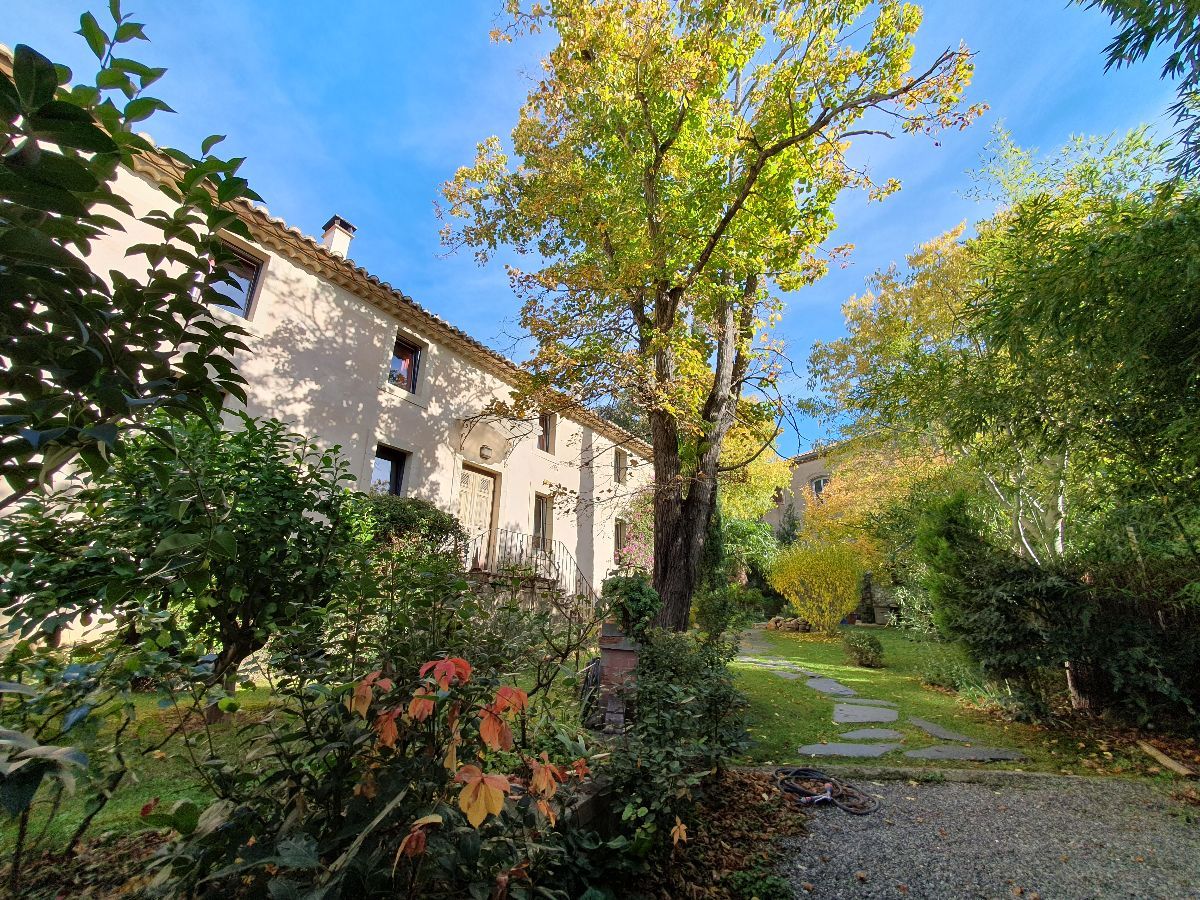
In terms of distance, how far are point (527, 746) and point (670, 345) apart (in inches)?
195

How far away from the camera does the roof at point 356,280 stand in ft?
20.1

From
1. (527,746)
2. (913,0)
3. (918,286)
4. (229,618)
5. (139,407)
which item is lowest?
(527,746)

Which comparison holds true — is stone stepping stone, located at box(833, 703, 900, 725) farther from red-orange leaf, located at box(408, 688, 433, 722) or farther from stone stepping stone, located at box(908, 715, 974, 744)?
red-orange leaf, located at box(408, 688, 433, 722)

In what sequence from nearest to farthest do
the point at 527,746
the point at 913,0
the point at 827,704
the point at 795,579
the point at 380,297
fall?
the point at 527,746
the point at 913,0
the point at 827,704
the point at 380,297
the point at 795,579

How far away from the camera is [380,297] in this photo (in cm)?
858

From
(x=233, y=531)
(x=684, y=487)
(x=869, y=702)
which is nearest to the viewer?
(x=233, y=531)

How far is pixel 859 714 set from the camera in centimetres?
545

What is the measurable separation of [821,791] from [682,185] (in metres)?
6.50

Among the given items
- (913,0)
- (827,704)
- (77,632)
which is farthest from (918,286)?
(77,632)

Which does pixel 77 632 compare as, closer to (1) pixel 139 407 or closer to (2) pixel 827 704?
(1) pixel 139 407

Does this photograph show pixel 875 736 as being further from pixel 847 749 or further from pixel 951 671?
pixel 951 671

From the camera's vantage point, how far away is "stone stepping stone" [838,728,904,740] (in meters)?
4.66

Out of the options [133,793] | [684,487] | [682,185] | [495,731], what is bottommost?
[133,793]

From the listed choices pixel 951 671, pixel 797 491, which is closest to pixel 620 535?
pixel 951 671
